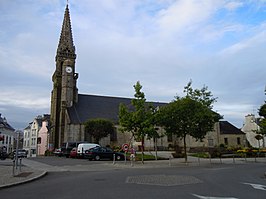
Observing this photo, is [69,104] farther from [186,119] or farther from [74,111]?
[186,119]

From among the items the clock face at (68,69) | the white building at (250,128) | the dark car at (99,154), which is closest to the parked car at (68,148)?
the dark car at (99,154)

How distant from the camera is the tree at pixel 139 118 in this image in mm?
25656

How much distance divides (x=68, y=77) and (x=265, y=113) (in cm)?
3889

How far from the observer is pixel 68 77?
5884 cm

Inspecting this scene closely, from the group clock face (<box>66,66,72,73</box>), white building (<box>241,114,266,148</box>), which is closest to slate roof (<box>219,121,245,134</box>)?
white building (<box>241,114,266,148</box>)

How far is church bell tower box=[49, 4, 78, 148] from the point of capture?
186 ft

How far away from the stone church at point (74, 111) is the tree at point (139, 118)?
26.7 metres

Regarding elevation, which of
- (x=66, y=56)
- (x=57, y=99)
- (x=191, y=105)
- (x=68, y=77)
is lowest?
(x=191, y=105)

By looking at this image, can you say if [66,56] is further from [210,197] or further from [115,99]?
[210,197]

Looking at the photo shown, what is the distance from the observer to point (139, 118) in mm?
25734

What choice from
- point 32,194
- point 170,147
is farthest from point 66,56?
point 32,194

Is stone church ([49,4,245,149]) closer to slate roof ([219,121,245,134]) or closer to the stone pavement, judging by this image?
slate roof ([219,121,245,134])

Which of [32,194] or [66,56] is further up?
[66,56]

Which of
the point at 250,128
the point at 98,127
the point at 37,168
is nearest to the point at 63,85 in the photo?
the point at 98,127
